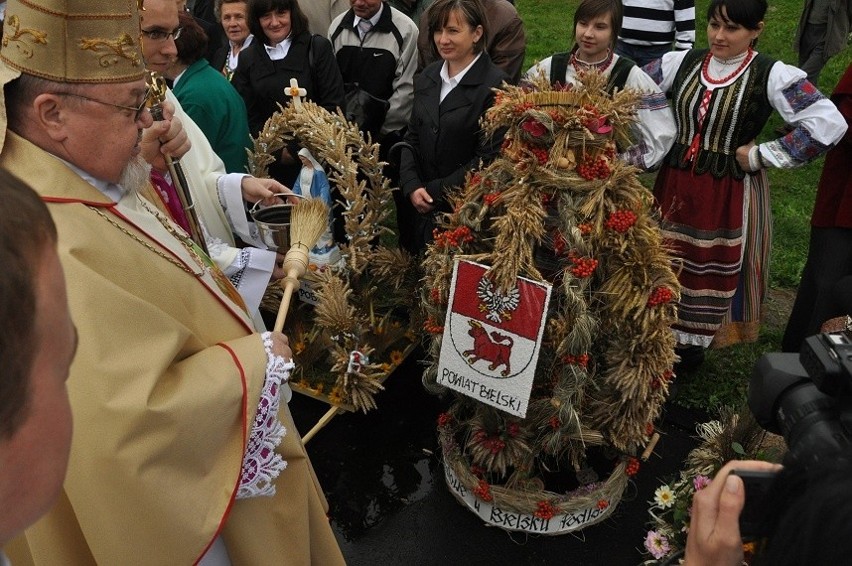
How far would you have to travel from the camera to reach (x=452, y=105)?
3.77 meters

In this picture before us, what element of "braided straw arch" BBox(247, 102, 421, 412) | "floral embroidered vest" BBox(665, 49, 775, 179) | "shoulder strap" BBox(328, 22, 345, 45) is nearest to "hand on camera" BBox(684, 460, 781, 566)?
"braided straw arch" BBox(247, 102, 421, 412)

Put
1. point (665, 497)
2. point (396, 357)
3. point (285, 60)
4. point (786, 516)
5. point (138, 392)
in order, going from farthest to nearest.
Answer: point (285, 60) < point (396, 357) < point (665, 497) < point (138, 392) < point (786, 516)

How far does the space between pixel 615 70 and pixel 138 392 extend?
3.03 metres

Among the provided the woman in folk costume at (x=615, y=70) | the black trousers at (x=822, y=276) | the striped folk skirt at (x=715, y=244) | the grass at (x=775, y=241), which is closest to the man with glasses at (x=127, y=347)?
the woman in folk costume at (x=615, y=70)

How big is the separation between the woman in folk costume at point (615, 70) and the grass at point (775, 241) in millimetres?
478

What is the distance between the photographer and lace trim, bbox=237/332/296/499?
1936 mm

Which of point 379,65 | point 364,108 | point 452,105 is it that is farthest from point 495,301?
point 379,65

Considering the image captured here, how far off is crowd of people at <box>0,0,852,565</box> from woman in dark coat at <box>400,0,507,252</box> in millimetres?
12

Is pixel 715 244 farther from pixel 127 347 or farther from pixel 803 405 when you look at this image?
pixel 127 347

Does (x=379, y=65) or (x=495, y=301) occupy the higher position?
(x=379, y=65)

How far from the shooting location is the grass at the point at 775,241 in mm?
4047

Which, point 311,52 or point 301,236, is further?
point 311,52

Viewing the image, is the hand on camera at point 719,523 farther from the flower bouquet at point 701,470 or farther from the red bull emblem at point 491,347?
the flower bouquet at point 701,470

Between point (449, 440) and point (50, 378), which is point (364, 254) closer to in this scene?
point (449, 440)
